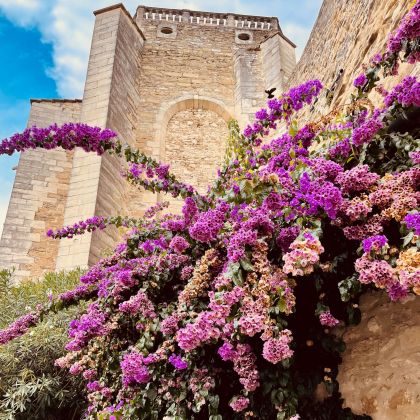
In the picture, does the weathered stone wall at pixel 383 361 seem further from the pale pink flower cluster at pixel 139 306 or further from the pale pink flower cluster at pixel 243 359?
the pale pink flower cluster at pixel 139 306

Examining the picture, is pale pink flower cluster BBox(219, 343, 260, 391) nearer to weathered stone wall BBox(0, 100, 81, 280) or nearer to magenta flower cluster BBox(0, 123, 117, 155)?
magenta flower cluster BBox(0, 123, 117, 155)

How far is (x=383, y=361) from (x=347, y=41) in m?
3.97

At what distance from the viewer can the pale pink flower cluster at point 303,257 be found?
183 centimetres

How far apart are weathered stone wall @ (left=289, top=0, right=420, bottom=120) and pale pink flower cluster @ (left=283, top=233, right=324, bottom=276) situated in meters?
1.90

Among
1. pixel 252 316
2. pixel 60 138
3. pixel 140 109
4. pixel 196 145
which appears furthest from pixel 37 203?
pixel 252 316

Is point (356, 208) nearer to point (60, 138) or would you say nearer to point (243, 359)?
point (243, 359)

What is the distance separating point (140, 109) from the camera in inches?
449

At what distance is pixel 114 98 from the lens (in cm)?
1004

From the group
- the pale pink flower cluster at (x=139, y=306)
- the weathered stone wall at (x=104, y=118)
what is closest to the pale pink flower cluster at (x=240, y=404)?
the pale pink flower cluster at (x=139, y=306)

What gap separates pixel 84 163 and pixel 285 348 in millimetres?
7948

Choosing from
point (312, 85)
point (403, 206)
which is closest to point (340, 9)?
point (312, 85)

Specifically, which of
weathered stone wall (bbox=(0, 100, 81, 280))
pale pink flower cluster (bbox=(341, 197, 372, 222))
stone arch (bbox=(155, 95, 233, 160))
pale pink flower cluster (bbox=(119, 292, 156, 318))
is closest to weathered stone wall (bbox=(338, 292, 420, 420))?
pale pink flower cluster (bbox=(341, 197, 372, 222))

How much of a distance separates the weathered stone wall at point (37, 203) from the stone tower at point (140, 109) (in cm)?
2

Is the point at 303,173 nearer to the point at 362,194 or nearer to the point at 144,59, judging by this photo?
the point at 362,194
